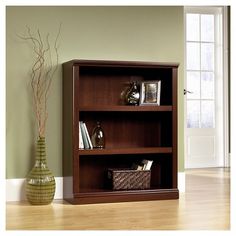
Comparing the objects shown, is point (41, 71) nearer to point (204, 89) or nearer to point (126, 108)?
point (126, 108)

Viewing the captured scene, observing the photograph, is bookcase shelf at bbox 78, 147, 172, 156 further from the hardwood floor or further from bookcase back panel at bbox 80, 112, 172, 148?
the hardwood floor

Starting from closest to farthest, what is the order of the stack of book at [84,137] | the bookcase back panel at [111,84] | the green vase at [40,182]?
the green vase at [40,182] → the stack of book at [84,137] → the bookcase back panel at [111,84]

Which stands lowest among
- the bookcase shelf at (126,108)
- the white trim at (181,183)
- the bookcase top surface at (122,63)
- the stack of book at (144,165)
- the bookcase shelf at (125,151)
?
the white trim at (181,183)

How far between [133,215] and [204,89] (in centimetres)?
377

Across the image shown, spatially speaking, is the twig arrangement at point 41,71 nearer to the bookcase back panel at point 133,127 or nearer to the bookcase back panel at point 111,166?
the bookcase back panel at point 133,127

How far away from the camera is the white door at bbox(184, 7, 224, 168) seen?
23.8 ft

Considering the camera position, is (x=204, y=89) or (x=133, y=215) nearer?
(x=133, y=215)

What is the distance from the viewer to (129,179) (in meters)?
4.70

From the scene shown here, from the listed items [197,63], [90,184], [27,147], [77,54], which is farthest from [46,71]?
[197,63]

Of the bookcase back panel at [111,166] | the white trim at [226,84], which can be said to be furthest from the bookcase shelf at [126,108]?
the white trim at [226,84]

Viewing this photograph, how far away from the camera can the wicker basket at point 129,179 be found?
15.3 ft

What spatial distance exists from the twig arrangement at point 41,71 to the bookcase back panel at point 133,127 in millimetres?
364

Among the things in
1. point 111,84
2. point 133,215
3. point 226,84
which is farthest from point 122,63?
point 226,84

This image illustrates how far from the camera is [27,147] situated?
4711 mm
